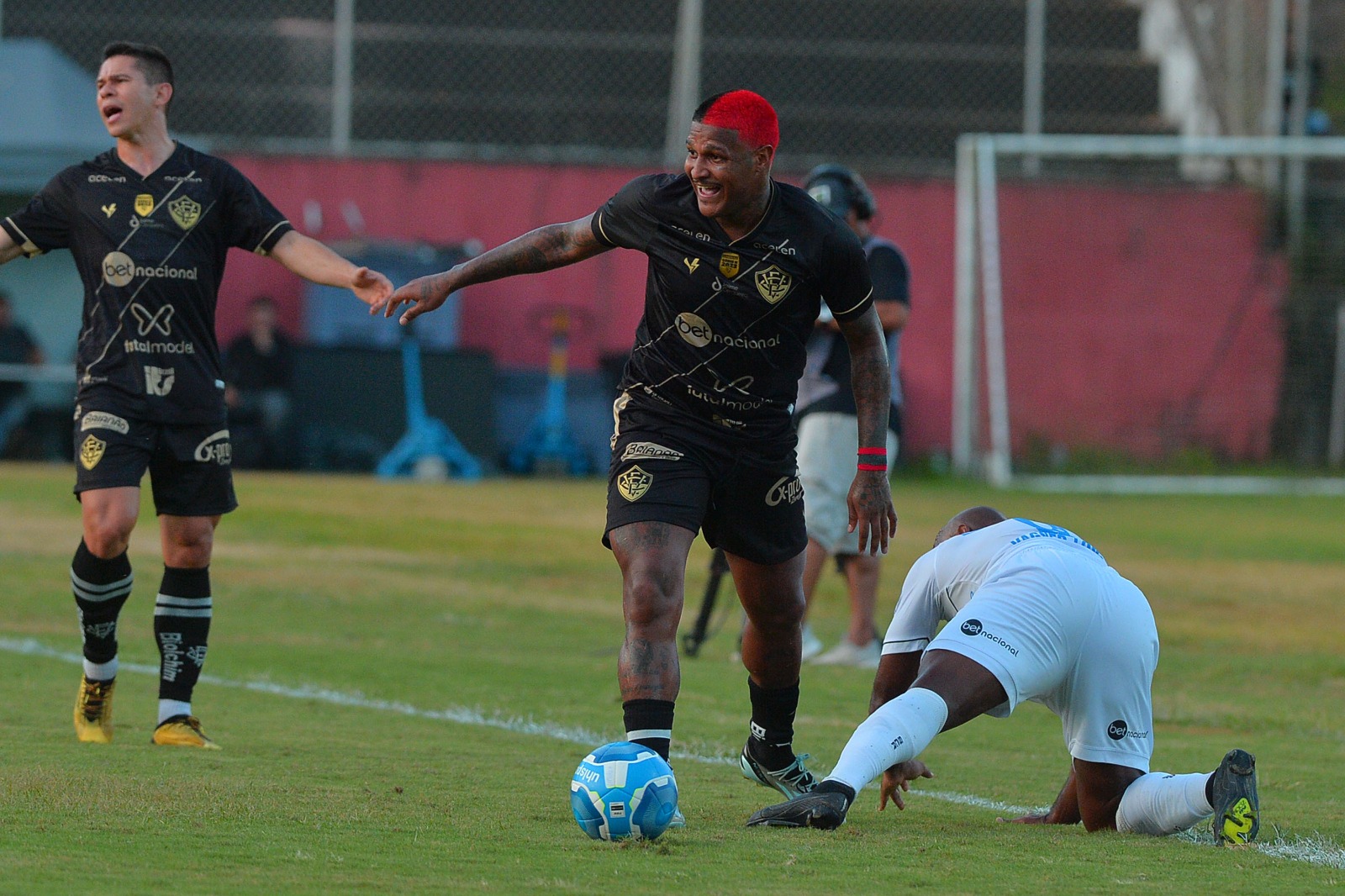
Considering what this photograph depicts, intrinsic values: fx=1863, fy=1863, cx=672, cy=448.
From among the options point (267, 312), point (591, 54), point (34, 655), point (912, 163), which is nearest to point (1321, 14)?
point (912, 163)

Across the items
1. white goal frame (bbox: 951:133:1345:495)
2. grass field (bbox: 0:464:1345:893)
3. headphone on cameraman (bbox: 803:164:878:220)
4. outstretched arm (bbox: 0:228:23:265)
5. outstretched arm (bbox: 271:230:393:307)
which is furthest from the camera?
white goal frame (bbox: 951:133:1345:495)

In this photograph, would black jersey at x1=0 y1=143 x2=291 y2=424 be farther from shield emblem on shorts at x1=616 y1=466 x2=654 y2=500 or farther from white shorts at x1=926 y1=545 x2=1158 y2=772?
white shorts at x1=926 y1=545 x2=1158 y2=772

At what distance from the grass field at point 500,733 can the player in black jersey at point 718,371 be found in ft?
2.24

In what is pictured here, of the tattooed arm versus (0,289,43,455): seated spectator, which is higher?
the tattooed arm

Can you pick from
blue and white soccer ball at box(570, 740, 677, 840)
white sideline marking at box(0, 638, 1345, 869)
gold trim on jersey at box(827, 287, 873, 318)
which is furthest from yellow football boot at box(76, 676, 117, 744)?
gold trim on jersey at box(827, 287, 873, 318)

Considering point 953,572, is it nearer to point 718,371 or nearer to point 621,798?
point 718,371

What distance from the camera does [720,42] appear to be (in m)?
21.6

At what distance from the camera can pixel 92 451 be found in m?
6.29

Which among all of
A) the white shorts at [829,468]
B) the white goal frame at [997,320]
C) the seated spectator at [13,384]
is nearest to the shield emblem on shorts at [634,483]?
the white shorts at [829,468]

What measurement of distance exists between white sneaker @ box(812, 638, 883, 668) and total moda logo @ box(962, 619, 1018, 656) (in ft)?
13.7

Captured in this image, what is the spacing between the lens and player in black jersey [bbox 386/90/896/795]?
516cm

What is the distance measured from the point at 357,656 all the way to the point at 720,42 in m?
13.8

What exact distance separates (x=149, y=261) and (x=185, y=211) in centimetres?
22

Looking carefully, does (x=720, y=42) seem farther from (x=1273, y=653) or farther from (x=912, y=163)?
(x=1273, y=653)
